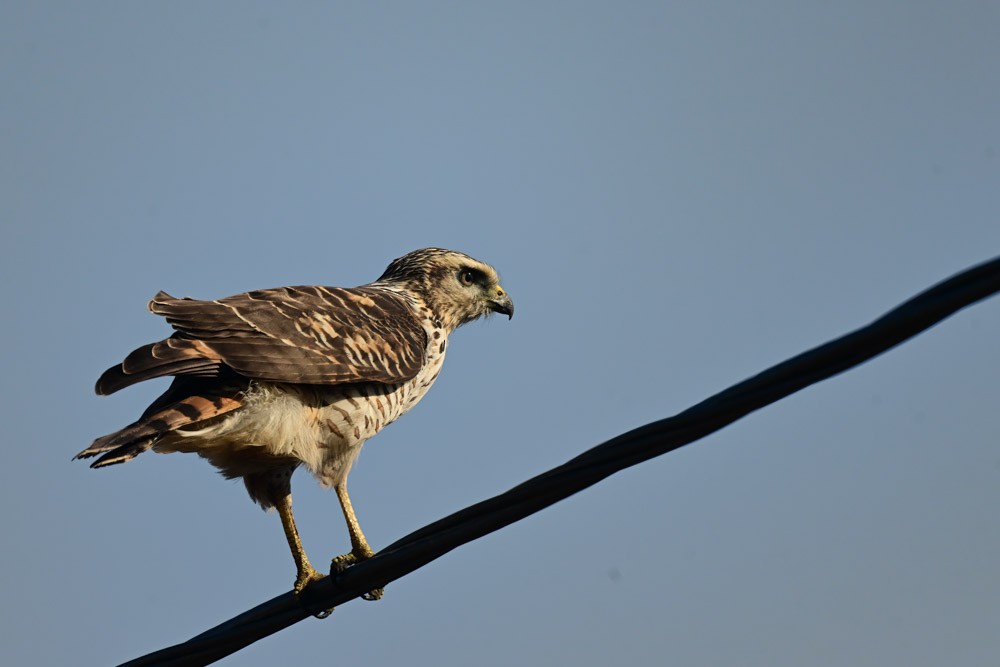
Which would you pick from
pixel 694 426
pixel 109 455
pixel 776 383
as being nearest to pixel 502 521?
pixel 694 426

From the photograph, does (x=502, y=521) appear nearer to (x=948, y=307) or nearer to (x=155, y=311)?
(x=948, y=307)

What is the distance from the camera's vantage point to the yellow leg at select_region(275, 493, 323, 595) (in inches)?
260

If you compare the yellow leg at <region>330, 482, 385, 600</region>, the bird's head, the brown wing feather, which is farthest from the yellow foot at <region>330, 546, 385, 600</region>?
the bird's head

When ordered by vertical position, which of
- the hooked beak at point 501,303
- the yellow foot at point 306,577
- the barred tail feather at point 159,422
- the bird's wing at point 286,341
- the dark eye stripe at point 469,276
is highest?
the dark eye stripe at point 469,276

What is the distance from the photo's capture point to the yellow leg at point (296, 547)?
6.61 m

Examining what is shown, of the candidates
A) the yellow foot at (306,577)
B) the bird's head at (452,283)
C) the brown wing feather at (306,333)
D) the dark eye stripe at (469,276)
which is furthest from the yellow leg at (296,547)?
the dark eye stripe at (469,276)

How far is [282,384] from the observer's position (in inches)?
252

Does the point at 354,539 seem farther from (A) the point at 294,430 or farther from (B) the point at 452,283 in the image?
(B) the point at 452,283

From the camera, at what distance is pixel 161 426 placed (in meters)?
5.57

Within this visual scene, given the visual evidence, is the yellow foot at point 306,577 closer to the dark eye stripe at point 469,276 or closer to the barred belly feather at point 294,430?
the barred belly feather at point 294,430

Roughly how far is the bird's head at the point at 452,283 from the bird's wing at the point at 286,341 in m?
0.77

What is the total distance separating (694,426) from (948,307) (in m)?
0.86

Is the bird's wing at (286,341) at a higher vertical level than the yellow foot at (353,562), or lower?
higher

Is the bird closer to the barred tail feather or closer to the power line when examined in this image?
the barred tail feather
